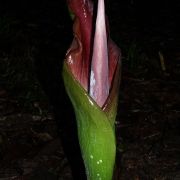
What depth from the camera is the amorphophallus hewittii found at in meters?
0.87

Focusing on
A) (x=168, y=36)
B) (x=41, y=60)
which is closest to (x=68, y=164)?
(x=41, y=60)

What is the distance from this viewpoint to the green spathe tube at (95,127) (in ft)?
2.82

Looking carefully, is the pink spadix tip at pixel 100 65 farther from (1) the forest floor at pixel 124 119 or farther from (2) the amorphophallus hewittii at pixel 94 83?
(1) the forest floor at pixel 124 119

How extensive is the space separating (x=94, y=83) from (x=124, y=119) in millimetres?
945

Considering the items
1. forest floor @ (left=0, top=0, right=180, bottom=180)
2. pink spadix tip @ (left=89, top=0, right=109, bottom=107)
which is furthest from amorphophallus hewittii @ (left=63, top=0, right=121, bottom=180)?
forest floor @ (left=0, top=0, right=180, bottom=180)

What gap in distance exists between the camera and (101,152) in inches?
35.7

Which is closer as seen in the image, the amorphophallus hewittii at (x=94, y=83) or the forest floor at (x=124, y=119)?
the amorphophallus hewittii at (x=94, y=83)

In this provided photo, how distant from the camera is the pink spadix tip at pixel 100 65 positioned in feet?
2.87

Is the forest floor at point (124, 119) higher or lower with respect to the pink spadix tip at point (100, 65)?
lower

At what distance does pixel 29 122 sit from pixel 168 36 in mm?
1438

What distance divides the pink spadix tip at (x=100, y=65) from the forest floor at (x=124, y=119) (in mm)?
614

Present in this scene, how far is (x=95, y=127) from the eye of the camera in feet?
2.89

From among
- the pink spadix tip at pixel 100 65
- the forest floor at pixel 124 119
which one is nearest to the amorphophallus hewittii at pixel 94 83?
the pink spadix tip at pixel 100 65

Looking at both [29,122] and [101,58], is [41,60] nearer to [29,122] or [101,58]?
[29,122]
